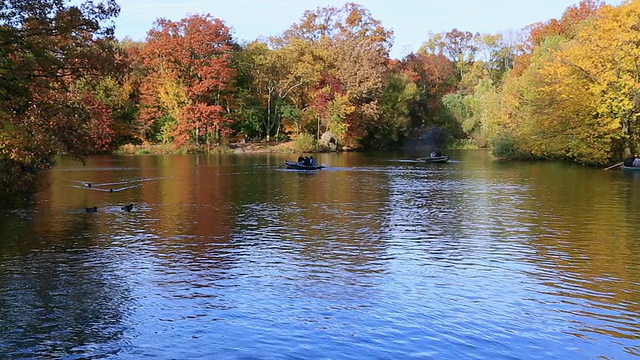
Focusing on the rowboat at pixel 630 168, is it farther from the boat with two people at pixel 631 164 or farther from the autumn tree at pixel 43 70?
the autumn tree at pixel 43 70

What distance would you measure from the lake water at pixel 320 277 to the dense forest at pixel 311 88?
5.77 meters

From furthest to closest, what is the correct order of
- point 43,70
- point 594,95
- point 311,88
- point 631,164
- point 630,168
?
point 311,88, point 594,95, point 631,164, point 630,168, point 43,70

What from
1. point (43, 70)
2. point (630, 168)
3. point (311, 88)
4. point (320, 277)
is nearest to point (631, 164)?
point (630, 168)

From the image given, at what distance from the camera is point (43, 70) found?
22.0 metres

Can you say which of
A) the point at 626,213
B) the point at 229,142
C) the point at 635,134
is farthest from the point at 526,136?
the point at 229,142

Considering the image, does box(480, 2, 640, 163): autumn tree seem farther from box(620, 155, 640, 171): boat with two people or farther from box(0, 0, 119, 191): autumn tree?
box(0, 0, 119, 191): autumn tree

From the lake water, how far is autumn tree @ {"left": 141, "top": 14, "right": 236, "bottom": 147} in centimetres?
4543

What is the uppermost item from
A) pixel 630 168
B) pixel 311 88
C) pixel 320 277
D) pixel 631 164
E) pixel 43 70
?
pixel 311 88

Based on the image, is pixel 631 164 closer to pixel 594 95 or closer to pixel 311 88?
pixel 594 95

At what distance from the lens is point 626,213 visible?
24.7 m

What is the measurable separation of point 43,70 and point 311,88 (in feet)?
214

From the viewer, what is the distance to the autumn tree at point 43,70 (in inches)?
809

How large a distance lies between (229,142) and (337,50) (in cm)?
2122

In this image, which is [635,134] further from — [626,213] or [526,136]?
[626,213]
